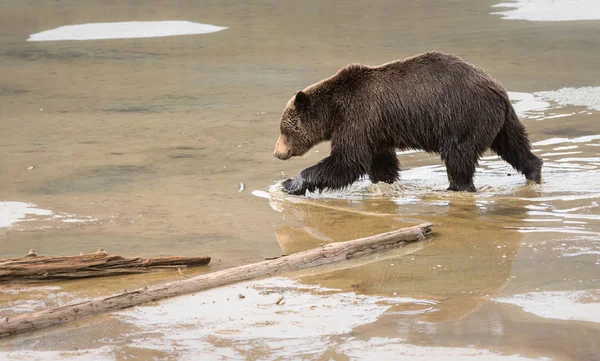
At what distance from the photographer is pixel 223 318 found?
211 inches

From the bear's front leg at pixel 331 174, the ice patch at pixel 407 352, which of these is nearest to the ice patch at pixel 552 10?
the bear's front leg at pixel 331 174

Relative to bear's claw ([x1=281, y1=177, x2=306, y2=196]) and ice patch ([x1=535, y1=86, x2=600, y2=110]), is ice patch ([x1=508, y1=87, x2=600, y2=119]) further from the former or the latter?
bear's claw ([x1=281, y1=177, x2=306, y2=196])

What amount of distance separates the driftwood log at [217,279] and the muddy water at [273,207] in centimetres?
7

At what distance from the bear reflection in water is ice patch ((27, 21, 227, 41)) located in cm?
1166

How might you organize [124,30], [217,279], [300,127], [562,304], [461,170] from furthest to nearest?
[124,30] → [300,127] → [461,170] → [217,279] → [562,304]

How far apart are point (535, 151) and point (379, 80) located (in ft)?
7.12

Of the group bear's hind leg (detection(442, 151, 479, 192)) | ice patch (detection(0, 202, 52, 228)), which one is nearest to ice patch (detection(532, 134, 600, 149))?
bear's hind leg (detection(442, 151, 479, 192))

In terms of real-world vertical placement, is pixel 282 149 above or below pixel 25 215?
above

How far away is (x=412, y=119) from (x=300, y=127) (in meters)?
1.10

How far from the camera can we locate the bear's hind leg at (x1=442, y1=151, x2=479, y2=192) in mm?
8656

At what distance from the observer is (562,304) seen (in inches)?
210

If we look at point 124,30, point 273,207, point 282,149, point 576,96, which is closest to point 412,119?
point 282,149

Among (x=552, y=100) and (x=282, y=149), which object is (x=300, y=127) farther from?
(x=552, y=100)

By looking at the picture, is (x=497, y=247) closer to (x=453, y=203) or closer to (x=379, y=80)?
(x=453, y=203)
